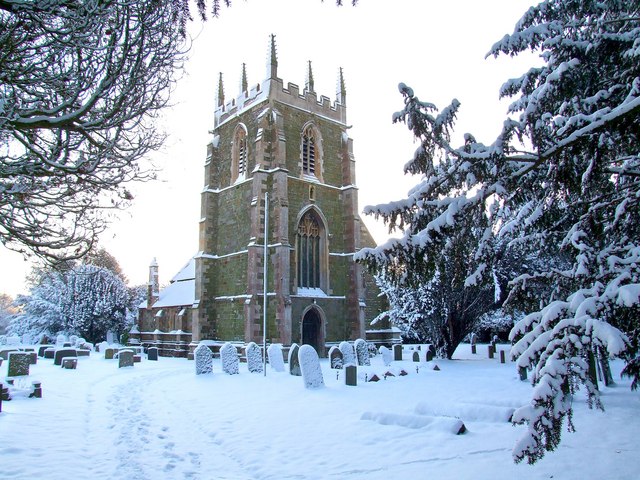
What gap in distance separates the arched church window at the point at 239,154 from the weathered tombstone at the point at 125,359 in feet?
32.8

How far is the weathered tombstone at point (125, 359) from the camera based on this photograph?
1862cm

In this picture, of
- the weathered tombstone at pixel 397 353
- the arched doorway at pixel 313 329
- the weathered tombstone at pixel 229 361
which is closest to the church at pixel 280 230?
the arched doorway at pixel 313 329

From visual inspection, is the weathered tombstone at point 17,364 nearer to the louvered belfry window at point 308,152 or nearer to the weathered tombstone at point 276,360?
the weathered tombstone at point 276,360

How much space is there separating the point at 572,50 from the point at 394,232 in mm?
2735

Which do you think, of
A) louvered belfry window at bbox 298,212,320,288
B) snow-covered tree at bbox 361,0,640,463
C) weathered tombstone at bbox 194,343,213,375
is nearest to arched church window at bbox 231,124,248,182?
louvered belfry window at bbox 298,212,320,288

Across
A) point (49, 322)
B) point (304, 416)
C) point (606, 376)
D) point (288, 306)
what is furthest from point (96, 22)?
point (49, 322)

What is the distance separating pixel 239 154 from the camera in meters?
24.9

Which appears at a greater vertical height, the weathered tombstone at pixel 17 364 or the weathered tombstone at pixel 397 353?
the weathered tombstone at pixel 17 364

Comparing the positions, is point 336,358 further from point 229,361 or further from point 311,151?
point 311,151

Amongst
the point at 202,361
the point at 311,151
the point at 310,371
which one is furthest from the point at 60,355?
the point at 311,151

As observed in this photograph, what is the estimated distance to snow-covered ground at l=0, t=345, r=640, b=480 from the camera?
559 cm

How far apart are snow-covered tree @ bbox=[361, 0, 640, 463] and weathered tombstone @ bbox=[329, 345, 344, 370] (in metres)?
10.5

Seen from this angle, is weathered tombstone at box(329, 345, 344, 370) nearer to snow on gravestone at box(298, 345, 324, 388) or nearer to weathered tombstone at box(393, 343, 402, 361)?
snow on gravestone at box(298, 345, 324, 388)

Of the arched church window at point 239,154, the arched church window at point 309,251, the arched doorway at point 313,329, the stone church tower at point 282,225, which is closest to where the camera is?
the stone church tower at point 282,225
